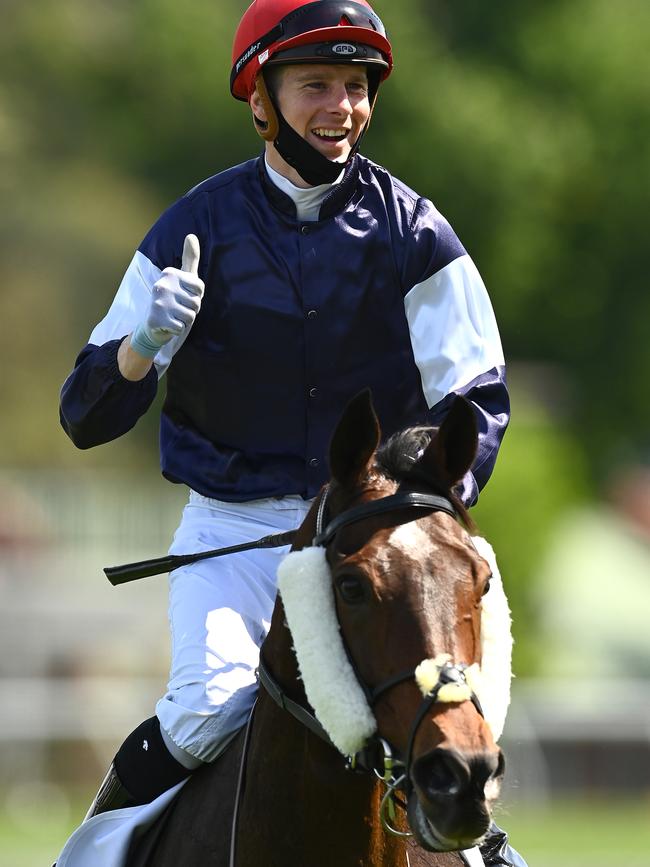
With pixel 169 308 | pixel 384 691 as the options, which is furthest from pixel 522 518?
pixel 384 691

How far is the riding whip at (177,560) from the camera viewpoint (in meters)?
4.60

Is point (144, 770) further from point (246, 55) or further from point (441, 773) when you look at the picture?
point (246, 55)

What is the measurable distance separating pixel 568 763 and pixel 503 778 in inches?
575

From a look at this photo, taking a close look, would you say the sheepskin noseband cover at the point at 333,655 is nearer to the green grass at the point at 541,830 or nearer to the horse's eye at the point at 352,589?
the horse's eye at the point at 352,589

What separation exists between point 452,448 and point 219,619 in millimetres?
864

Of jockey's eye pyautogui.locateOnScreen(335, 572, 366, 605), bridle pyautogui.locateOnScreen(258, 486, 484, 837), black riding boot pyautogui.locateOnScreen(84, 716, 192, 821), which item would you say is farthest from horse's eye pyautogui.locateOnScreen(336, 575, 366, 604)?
black riding boot pyautogui.locateOnScreen(84, 716, 192, 821)

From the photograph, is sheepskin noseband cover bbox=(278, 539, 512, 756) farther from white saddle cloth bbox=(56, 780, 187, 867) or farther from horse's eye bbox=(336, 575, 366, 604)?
white saddle cloth bbox=(56, 780, 187, 867)

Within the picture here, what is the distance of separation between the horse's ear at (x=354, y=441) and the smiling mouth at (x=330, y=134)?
114 centimetres

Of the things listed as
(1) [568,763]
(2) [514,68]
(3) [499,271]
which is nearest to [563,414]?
(3) [499,271]

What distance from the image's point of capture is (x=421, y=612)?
12.0 feet

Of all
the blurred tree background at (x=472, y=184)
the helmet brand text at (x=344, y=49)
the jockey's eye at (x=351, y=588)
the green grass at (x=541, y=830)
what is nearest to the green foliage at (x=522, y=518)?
the green grass at (x=541, y=830)

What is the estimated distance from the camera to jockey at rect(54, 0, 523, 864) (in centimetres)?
468

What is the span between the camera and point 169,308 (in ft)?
14.3

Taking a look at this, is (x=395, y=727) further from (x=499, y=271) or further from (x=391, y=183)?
(x=499, y=271)
